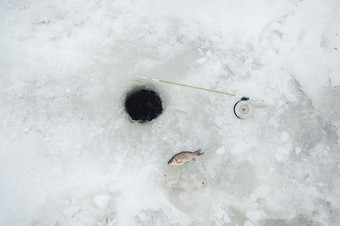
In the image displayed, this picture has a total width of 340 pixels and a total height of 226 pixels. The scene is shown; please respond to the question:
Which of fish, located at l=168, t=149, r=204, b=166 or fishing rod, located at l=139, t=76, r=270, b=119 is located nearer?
fish, located at l=168, t=149, r=204, b=166

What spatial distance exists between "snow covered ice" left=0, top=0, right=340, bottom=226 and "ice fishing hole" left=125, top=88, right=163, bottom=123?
0.08 meters

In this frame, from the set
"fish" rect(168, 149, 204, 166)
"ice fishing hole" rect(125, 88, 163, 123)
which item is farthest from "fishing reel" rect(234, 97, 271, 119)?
"ice fishing hole" rect(125, 88, 163, 123)

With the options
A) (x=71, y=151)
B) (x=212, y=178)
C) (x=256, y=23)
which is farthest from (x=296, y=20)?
(x=71, y=151)

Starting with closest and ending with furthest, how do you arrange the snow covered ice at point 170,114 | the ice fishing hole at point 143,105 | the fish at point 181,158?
the fish at point 181,158 → the snow covered ice at point 170,114 → the ice fishing hole at point 143,105

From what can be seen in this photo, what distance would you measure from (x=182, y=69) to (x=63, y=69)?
1.55 metres

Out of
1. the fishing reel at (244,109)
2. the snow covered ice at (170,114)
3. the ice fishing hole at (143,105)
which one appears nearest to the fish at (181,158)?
the snow covered ice at (170,114)

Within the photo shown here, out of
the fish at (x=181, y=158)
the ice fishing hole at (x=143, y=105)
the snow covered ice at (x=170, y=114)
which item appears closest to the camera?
the fish at (x=181, y=158)

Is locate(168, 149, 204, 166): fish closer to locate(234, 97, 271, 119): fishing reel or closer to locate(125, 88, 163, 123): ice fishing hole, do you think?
locate(125, 88, 163, 123): ice fishing hole

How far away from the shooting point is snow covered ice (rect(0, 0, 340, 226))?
2.54m

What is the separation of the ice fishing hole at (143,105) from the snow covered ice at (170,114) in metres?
0.08

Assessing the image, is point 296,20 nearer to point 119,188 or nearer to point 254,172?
point 254,172

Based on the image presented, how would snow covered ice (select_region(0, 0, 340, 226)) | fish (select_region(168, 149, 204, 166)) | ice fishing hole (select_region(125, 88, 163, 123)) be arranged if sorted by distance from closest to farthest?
fish (select_region(168, 149, 204, 166)) < snow covered ice (select_region(0, 0, 340, 226)) < ice fishing hole (select_region(125, 88, 163, 123))

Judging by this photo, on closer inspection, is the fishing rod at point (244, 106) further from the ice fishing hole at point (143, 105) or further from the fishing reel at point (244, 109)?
the ice fishing hole at point (143, 105)

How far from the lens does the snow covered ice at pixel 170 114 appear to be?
2.54 meters
